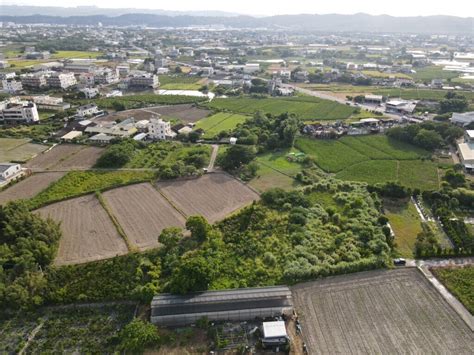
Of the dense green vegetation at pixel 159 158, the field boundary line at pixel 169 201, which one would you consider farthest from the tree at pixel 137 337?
the dense green vegetation at pixel 159 158

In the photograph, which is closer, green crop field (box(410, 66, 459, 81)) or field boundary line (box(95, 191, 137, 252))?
field boundary line (box(95, 191, 137, 252))

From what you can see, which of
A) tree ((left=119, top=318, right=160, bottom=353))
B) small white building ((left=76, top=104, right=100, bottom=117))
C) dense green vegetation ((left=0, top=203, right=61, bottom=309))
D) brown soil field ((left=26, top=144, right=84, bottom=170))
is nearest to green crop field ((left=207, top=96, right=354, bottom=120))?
small white building ((left=76, top=104, right=100, bottom=117))

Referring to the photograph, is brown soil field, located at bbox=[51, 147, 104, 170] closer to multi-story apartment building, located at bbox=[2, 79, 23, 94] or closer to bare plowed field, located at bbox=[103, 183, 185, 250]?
bare plowed field, located at bbox=[103, 183, 185, 250]

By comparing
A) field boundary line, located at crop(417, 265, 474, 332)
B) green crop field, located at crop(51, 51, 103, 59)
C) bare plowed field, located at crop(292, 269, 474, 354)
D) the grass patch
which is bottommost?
bare plowed field, located at crop(292, 269, 474, 354)

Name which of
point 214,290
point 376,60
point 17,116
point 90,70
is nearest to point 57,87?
point 90,70

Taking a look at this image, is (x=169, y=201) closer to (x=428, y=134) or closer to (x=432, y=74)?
(x=428, y=134)

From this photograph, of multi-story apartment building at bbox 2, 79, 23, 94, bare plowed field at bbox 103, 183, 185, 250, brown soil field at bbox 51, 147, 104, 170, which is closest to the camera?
bare plowed field at bbox 103, 183, 185, 250

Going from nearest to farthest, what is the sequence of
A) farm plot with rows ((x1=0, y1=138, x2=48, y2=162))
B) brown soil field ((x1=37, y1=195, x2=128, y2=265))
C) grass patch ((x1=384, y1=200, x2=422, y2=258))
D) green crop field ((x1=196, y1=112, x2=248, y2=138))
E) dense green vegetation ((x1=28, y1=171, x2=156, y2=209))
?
brown soil field ((x1=37, y1=195, x2=128, y2=265)), grass patch ((x1=384, y1=200, x2=422, y2=258)), dense green vegetation ((x1=28, y1=171, x2=156, y2=209)), farm plot with rows ((x1=0, y1=138, x2=48, y2=162)), green crop field ((x1=196, y1=112, x2=248, y2=138))
